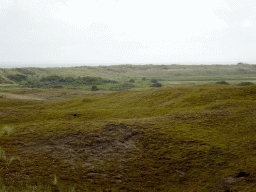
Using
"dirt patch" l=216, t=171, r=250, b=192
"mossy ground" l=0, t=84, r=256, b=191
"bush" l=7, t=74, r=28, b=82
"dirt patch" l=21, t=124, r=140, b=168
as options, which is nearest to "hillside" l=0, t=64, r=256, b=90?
"bush" l=7, t=74, r=28, b=82

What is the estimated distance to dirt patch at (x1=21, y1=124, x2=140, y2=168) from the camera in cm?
671

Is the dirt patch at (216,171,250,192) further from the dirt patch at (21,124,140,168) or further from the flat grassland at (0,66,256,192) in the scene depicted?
the dirt patch at (21,124,140,168)

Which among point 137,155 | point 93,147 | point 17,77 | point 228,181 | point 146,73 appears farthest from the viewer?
point 146,73

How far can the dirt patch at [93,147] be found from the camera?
6.71 meters

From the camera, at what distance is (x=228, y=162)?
6.20 metres

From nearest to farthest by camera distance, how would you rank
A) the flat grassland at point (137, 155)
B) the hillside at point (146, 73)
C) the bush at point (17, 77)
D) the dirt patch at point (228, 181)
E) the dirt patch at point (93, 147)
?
the dirt patch at point (228, 181)
the flat grassland at point (137, 155)
the dirt patch at point (93, 147)
the bush at point (17, 77)
the hillside at point (146, 73)

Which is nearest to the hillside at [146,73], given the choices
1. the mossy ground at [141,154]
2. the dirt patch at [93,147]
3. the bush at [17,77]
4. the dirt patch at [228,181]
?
the bush at [17,77]

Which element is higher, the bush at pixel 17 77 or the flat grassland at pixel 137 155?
the bush at pixel 17 77

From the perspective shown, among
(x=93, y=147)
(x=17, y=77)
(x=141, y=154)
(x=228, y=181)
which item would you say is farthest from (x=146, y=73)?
(x=228, y=181)

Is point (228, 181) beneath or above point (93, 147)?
beneath

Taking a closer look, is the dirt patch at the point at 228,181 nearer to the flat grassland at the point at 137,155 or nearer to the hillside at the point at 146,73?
the flat grassland at the point at 137,155

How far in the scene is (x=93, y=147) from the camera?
7.32 meters

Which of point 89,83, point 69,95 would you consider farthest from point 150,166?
point 89,83

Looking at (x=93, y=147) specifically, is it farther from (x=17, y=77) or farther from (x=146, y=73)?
(x=146, y=73)
